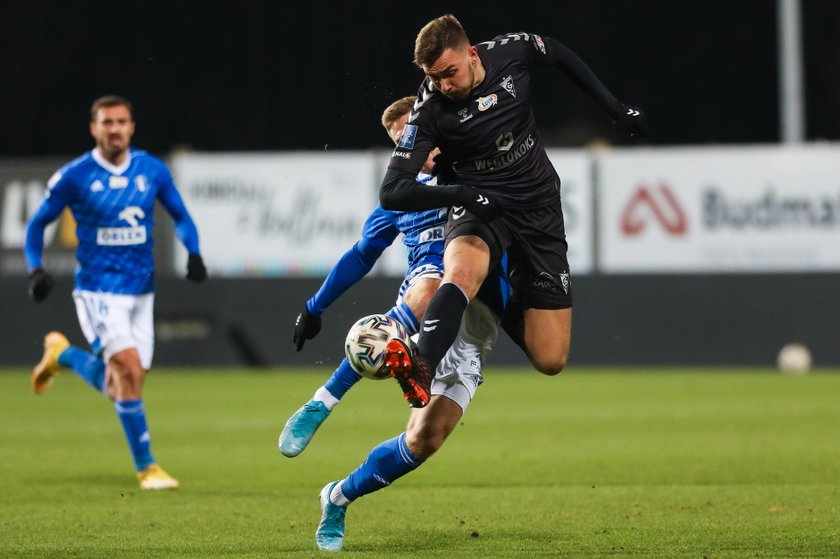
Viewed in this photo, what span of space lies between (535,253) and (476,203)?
0.46 meters

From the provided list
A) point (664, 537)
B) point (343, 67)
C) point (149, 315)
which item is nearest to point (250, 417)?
point (149, 315)

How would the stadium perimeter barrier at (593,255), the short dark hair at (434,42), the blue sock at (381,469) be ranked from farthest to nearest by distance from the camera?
the stadium perimeter barrier at (593,255), the blue sock at (381,469), the short dark hair at (434,42)

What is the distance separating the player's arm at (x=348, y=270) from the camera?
7781 mm

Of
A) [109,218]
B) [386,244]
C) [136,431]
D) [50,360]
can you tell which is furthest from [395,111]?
[50,360]

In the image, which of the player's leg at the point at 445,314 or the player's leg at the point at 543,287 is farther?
the player's leg at the point at 543,287

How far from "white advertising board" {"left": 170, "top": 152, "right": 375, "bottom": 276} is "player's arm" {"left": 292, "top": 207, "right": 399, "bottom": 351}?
1187 cm

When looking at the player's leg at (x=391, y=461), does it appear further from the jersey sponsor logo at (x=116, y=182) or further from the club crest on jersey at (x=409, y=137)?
the jersey sponsor logo at (x=116, y=182)

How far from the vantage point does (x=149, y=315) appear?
9.81 meters

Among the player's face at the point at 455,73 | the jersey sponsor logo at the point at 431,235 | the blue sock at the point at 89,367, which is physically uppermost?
the player's face at the point at 455,73

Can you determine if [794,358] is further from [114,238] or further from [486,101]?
[486,101]

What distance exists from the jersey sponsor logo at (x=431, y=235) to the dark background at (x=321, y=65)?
16392mm

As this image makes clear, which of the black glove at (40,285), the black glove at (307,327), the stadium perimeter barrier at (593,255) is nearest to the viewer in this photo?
the black glove at (307,327)

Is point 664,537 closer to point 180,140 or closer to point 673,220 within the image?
point 673,220

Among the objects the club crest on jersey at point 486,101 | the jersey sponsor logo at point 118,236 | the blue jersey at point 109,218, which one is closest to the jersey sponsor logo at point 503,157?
the club crest on jersey at point 486,101
